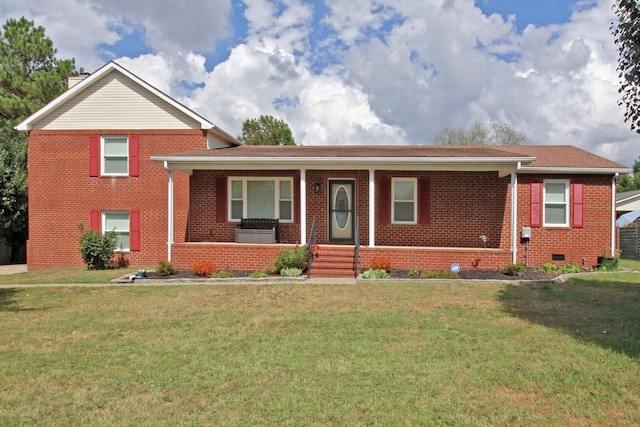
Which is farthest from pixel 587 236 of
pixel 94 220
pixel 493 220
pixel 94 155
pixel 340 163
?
pixel 94 155

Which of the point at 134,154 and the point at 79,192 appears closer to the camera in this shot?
the point at 134,154

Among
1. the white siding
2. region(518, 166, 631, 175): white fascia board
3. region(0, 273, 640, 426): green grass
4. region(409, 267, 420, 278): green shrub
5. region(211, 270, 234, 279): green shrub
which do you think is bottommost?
region(0, 273, 640, 426): green grass

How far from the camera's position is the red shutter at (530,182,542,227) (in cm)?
1370

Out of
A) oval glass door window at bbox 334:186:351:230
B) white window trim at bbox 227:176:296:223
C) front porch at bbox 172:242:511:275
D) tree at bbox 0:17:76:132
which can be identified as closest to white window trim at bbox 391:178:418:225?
oval glass door window at bbox 334:186:351:230

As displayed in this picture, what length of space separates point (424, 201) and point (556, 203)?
3.84 metres

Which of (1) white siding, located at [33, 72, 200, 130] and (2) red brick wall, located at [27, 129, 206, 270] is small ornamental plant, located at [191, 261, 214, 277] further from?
(1) white siding, located at [33, 72, 200, 130]

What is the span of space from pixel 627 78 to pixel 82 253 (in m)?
14.1

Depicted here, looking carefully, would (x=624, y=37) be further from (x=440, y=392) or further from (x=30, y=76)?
(x=30, y=76)

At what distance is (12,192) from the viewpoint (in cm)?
2006

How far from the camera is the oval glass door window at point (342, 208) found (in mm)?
14117

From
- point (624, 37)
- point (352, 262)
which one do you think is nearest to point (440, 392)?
point (624, 37)

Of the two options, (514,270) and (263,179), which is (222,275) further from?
(514,270)

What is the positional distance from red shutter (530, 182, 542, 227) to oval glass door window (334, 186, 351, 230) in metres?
Result: 5.32

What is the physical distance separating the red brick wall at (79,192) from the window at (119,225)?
31 cm
